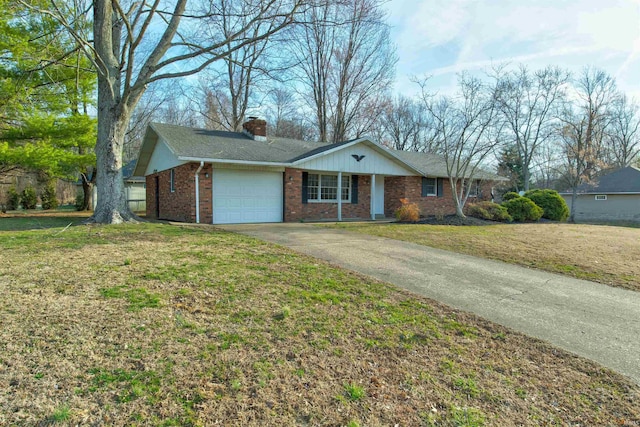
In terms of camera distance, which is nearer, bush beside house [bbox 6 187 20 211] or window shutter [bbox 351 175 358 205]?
window shutter [bbox 351 175 358 205]

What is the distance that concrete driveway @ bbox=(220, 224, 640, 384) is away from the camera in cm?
352

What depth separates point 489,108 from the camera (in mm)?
14398

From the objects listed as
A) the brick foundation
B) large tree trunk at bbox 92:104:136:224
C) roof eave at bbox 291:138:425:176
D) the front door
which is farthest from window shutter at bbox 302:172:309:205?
large tree trunk at bbox 92:104:136:224

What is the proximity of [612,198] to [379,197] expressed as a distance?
777 inches

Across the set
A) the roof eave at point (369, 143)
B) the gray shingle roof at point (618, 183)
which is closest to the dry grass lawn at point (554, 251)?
the roof eave at point (369, 143)

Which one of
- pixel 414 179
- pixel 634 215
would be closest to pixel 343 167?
pixel 414 179

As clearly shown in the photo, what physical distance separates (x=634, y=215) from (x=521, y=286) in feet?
89.9

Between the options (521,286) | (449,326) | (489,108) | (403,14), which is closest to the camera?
(449,326)

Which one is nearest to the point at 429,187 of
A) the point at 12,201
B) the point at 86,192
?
the point at 86,192

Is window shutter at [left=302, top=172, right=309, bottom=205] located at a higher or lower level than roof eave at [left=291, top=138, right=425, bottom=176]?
lower

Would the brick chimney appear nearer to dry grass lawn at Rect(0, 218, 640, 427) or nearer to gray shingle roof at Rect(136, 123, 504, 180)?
gray shingle roof at Rect(136, 123, 504, 180)

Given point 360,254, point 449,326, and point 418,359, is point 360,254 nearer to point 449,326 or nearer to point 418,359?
point 449,326

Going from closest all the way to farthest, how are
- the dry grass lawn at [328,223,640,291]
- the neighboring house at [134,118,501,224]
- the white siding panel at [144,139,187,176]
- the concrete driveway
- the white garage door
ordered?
the concrete driveway → the dry grass lawn at [328,223,640,291] → the neighboring house at [134,118,501,224] → the white garage door → the white siding panel at [144,139,187,176]

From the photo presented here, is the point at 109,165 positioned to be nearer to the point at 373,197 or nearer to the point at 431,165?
the point at 373,197
